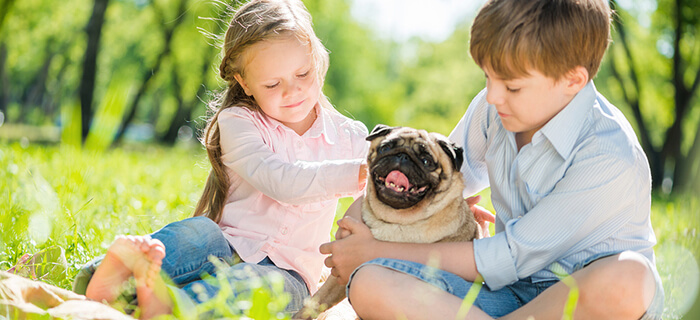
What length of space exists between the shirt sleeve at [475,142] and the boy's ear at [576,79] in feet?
1.97

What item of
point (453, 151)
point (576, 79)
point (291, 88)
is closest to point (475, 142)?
point (453, 151)

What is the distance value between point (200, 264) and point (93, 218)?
2003 millimetres

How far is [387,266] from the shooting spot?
255 centimetres

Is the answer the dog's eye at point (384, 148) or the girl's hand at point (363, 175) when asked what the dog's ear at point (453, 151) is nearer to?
the dog's eye at point (384, 148)

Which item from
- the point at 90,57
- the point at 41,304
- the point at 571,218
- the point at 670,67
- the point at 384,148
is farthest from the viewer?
the point at 670,67

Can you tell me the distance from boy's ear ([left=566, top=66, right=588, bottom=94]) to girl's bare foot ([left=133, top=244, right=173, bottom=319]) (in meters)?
1.93

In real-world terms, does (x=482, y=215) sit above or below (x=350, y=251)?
below

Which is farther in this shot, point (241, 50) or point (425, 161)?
point (241, 50)

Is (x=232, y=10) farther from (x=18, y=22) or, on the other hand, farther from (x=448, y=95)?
(x=448, y=95)

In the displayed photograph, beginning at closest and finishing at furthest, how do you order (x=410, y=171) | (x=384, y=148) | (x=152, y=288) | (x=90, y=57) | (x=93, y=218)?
(x=152, y=288)
(x=410, y=171)
(x=384, y=148)
(x=93, y=218)
(x=90, y=57)

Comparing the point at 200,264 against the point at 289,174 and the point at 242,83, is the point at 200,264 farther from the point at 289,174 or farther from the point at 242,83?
the point at 242,83

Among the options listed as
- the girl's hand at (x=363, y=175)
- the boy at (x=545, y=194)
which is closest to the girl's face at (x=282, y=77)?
the girl's hand at (x=363, y=175)

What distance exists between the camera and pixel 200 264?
2941 mm

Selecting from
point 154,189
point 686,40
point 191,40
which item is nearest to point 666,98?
point 686,40
